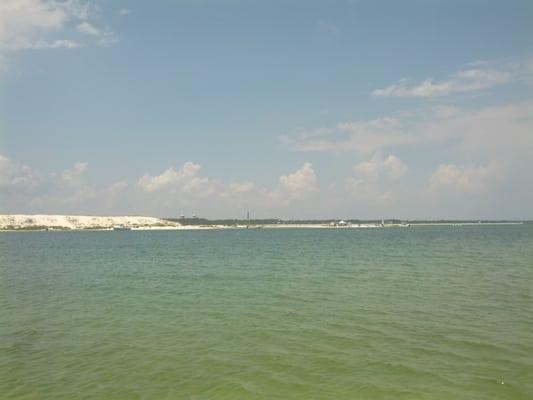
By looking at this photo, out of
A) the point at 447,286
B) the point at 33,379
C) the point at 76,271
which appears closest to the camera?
the point at 33,379

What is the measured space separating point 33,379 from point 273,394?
319 inches

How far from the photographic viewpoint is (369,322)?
68.7 ft

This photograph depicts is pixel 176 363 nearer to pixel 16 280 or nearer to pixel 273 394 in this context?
pixel 273 394

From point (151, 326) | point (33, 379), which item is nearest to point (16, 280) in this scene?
Answer: point (151, 326)

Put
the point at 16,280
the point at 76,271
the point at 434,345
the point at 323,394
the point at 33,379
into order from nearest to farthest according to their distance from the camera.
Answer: the point at 323,394 → the point at 33,379 → the point at 434,345 → the point at 16,280 → the point at 76,271

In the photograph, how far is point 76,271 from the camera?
47.7 metres

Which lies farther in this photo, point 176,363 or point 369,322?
point 369,322

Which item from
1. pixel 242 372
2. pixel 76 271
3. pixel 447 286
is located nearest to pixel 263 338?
pixel 242 372

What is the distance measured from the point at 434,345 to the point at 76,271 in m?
41.7

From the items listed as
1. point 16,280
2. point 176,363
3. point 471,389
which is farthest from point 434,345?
point 16,280

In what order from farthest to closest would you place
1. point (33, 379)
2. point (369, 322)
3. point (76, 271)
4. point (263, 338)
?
point (76, 271)
point (369, 322)
point (263, 338)
point (33, 379)

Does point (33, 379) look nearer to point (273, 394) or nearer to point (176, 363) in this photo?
point (176, 363)

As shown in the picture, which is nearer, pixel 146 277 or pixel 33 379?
pixel 33 379

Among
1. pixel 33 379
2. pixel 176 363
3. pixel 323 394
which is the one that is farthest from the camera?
pixel 176 363
